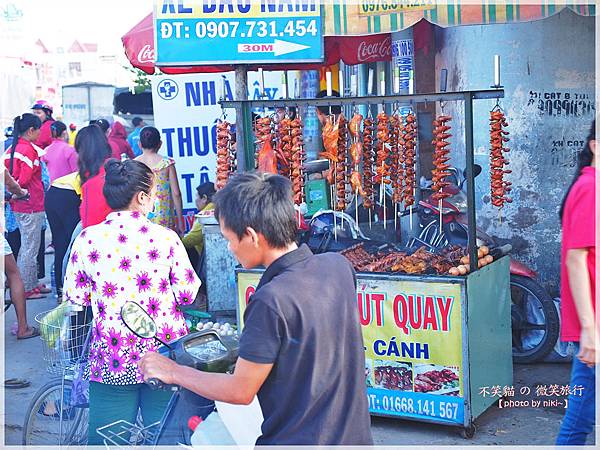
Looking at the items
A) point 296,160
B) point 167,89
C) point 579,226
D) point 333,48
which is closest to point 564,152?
point 296,160

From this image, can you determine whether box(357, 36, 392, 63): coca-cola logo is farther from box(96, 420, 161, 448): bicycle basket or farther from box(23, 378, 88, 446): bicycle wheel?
box(96, 420, 161, 448): bicycle basket

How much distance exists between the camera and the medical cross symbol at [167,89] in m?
9.19

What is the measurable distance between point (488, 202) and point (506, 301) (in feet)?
5.66

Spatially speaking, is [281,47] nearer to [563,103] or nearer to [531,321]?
[563,103]

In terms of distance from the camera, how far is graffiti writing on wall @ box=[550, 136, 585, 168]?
263 inches

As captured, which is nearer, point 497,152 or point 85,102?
point 497,152

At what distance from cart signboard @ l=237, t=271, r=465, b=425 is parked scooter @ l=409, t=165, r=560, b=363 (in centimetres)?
105

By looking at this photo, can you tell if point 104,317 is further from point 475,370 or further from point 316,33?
point 316,33

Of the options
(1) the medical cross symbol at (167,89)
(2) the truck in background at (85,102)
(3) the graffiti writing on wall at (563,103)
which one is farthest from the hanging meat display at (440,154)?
(2) the truck in background at (85,102)

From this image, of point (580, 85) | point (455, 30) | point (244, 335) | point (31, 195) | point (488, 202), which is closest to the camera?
point (244, 335)

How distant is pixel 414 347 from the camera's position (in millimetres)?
5098

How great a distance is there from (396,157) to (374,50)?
11.5 ft

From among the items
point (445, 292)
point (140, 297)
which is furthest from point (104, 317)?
point (445, 292)

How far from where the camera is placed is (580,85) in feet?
21.7
